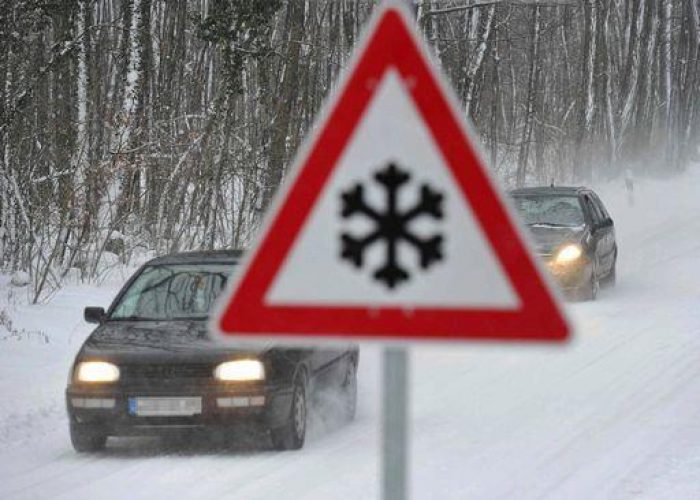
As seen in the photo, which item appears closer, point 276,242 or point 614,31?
point 276,242

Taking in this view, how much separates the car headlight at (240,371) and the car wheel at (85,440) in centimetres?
101

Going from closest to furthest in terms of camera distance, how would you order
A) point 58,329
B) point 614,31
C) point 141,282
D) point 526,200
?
point 141,282, point 58,329, point 526,200, point 614,31

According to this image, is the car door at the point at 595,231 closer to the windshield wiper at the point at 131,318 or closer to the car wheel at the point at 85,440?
the windshield wiper at the point at 131,318

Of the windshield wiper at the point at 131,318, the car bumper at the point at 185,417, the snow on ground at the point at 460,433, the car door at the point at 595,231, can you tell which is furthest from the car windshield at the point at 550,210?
the car bumper at the point at 185,417

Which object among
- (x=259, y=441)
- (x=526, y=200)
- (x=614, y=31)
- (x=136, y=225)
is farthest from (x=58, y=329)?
(x=614, y=31)

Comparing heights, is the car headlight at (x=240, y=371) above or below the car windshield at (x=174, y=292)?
below

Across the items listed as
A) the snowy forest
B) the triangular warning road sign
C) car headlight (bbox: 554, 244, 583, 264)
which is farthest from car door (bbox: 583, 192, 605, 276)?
the triangular warning road sign

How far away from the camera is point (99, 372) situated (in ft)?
30.8

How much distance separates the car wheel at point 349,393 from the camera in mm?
10781

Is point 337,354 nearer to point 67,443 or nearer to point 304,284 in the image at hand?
point 67,443

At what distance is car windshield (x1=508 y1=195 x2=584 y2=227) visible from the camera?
64.9 ft

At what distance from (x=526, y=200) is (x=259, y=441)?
37.2 feet

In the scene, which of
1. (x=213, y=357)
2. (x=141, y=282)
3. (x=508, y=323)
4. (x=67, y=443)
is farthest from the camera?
(x=141, y=282)

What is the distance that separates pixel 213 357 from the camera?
929 centimetres
